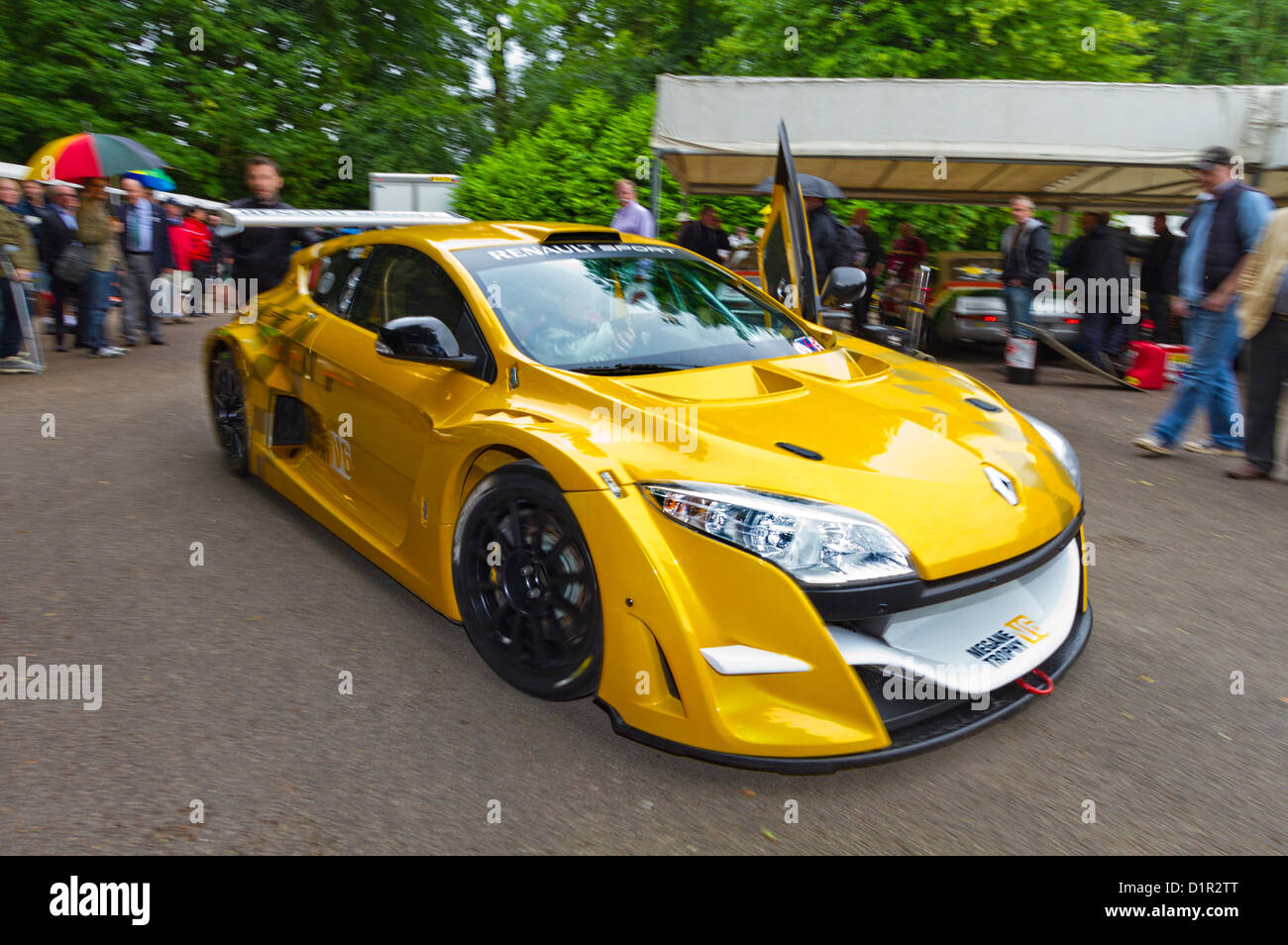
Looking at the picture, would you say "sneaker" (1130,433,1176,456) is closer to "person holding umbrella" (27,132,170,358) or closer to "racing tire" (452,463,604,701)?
"racing tire" (452,463,604,701)

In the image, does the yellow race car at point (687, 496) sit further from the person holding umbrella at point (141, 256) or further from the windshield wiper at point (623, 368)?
the person holding umbrella at point (141, 256)

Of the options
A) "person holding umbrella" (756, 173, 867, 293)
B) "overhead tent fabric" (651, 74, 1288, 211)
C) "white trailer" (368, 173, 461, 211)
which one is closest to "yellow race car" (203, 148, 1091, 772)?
"person holding umbrella" (756, 173, 867, 293)

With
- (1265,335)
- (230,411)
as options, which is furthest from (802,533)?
(1265,335)

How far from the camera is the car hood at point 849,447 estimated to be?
293 cm

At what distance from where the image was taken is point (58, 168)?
1172 centimetres

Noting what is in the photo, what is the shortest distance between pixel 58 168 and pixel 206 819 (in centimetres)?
1149

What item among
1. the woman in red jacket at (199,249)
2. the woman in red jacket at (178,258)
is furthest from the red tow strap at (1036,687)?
the woman in red jacket at (199,249)

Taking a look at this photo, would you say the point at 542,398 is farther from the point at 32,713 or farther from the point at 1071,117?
the point at 1071,117

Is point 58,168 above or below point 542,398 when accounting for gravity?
above

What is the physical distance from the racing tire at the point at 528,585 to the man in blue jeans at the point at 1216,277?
5.59m

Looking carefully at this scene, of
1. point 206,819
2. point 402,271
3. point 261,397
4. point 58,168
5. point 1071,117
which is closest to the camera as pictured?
point 206,819

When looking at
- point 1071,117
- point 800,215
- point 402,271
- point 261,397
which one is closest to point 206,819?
point 402,271
